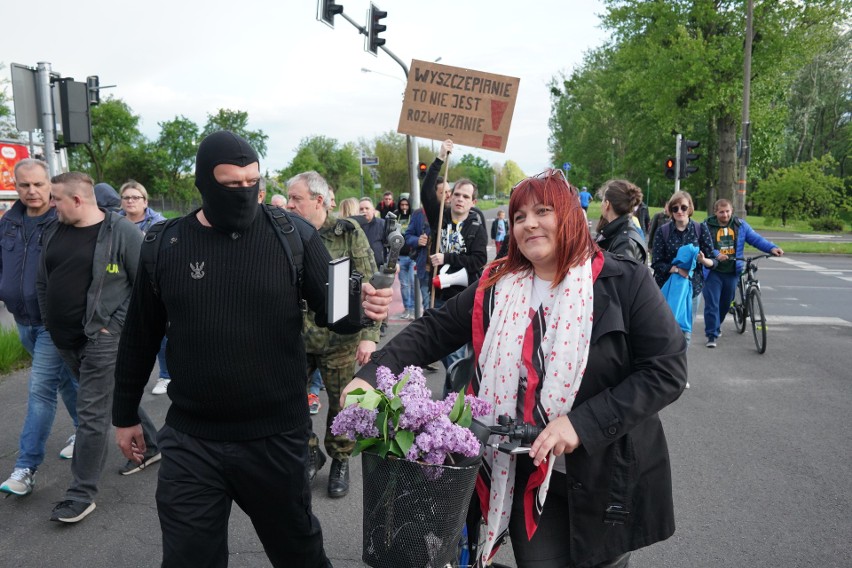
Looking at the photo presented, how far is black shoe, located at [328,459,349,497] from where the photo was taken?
175 inches

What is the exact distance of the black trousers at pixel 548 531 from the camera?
89.7 inches

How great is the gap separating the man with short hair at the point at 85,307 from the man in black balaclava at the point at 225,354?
1747mm

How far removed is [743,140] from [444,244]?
54.9ft

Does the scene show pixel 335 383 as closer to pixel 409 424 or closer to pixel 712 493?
pixel 712 493

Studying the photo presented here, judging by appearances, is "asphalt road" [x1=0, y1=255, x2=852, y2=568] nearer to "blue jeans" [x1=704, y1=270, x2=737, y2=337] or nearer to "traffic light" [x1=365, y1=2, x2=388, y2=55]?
"blue jeans" [x1=704, y1=270, x2=737, y2=337]

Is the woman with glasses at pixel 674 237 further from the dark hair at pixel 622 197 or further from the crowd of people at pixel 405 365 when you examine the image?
the crowd of people at pixel 405 365

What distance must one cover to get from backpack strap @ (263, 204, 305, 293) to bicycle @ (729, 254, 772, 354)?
7.04 metres

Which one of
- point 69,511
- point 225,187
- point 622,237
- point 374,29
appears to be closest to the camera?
point 225,187

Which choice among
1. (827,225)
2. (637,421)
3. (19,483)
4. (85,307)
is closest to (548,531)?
(637,421)

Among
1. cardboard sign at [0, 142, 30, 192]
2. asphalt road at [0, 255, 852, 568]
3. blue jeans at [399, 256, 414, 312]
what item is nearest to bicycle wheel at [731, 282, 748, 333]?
asphalt road at [0, 255, 852, 568]

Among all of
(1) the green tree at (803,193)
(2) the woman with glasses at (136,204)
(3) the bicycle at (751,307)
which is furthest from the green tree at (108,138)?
(3) the bicycle at (751,307)

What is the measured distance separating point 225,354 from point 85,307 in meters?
2.17

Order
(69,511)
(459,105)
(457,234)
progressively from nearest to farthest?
(69,511) < (459,105) < (457,234)

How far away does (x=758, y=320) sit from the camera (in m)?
8.50
